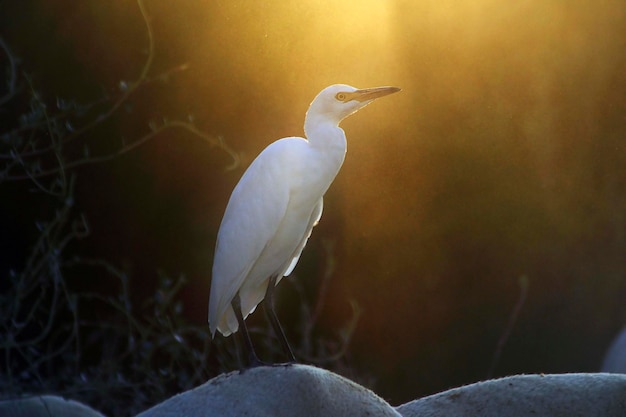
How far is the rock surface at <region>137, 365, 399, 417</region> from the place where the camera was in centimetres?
156

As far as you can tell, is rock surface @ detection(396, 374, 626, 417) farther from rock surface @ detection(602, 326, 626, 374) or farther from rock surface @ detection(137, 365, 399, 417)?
rock surface @ detection(602, 326, 626, 374)

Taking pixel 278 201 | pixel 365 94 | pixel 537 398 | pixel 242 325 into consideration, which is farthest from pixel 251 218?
pixel 537 398

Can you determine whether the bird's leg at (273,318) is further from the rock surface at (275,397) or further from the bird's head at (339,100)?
the bird's head at (339,100)

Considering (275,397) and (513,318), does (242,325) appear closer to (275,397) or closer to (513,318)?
(275,397)

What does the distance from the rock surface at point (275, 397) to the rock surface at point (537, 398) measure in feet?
0.92

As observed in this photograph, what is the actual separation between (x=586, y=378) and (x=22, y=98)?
1.88 meters

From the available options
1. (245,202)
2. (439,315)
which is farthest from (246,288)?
(439,315)

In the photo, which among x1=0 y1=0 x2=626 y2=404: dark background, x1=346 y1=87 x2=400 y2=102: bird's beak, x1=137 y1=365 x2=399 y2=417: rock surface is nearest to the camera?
x1=137 y1=365 x2=399 y2=417: rock surface

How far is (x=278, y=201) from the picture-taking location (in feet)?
5.90

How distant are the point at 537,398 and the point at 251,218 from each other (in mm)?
686

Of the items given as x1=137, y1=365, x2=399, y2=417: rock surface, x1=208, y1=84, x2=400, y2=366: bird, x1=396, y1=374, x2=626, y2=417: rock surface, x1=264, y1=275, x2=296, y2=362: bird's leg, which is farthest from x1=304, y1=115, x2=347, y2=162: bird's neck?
x1=396, y1=374, x2=626, y2=417: rock surface

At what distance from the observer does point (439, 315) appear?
3.55m

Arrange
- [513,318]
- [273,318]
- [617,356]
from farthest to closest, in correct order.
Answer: [513,318] < [617,356] < [273,318]

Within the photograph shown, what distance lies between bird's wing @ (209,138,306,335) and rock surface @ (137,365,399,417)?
230 millimetres
